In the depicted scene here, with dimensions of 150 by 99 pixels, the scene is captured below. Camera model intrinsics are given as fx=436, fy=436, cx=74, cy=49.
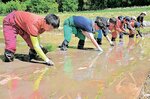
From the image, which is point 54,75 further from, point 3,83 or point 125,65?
point 125,65

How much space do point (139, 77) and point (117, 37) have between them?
8.95 m

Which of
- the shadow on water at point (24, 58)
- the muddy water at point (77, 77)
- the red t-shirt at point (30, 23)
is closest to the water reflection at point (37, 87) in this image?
the muddy water at point (77, 77)

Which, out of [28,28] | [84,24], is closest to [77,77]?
[28,28]

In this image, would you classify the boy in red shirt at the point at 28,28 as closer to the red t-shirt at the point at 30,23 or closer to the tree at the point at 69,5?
the red t-shirt at the point at 30,23

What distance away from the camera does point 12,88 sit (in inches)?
266

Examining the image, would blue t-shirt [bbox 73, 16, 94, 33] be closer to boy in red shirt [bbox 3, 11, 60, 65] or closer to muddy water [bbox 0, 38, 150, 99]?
muddy water [bbox 0, 38, 150, 99]

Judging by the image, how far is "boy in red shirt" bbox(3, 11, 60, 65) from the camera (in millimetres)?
8633

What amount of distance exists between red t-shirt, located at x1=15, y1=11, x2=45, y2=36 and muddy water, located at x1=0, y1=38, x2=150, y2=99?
0.71 m

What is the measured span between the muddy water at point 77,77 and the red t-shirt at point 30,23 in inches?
27.8

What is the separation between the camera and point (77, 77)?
7.86 m

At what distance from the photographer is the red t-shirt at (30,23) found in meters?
8.77

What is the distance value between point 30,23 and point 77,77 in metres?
1.72

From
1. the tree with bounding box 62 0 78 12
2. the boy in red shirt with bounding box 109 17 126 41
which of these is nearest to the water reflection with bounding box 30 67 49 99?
the boy in red shirt with bounding box 109 17 126 41

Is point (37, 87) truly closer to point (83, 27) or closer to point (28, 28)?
point (28, 28)
